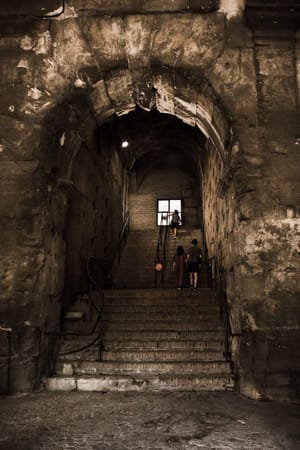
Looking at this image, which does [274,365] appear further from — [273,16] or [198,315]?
[273,16]

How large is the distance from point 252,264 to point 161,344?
1.87 m

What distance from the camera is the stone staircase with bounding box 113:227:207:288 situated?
9.62 meters

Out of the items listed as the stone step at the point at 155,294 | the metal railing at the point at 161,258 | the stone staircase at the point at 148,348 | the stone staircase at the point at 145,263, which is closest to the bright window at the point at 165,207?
the stone staircase at the point at 145,263

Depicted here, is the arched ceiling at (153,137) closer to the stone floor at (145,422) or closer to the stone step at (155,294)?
the stone step at (155,294)

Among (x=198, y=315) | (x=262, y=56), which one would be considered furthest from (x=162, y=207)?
(x=262, y=56)

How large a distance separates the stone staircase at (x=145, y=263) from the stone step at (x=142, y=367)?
14.0 feet

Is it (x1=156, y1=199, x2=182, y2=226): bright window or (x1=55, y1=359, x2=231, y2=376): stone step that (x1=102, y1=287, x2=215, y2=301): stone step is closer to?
(x1=55, y1=359, x2=231, y2=376): stone step

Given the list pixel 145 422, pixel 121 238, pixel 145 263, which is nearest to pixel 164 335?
Result: pixel 145 422

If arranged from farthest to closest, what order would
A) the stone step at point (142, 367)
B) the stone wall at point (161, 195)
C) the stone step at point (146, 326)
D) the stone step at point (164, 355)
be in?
the stone wall at point (161, 195)
the stone step at point (146, 326)
the stone step at point (164, 355)
the stone step at point (142, 367)

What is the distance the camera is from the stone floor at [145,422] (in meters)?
2.91

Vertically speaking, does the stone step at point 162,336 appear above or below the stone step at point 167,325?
below

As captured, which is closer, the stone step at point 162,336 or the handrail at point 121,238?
the stone step at point 162,336

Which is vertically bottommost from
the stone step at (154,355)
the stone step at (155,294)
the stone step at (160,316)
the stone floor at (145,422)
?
the stone floor at (145,422)

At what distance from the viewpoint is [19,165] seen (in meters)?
4.84
